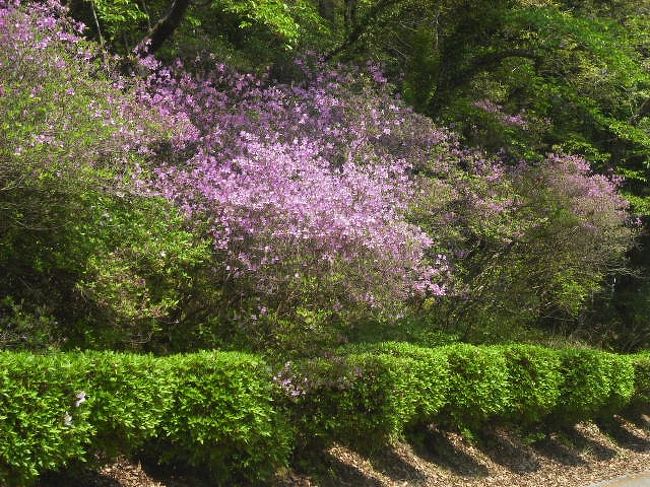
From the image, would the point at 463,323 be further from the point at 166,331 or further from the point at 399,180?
the point at 166,331

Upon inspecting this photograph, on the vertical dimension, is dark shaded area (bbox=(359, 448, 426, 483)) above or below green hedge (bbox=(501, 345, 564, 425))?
below

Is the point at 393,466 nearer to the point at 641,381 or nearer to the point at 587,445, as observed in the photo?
the point at 587,445

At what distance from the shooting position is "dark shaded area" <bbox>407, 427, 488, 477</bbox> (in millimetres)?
11031

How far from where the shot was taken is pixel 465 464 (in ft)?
37.2

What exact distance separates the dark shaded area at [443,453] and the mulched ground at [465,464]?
1 cm

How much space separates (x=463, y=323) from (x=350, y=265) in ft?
23.0

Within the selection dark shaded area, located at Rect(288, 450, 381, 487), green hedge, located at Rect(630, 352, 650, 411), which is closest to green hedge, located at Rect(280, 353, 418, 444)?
dark shaded area, located at Rect(288, 450, 381, 487)

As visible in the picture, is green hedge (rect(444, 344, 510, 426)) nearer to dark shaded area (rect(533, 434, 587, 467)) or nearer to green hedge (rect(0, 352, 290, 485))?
dark shaded area (rect(533, 434, 587, 467))

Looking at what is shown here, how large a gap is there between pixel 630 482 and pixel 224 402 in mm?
8061

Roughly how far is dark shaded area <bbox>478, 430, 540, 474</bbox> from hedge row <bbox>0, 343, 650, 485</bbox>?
0.85 m

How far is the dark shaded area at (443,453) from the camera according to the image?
1103cm

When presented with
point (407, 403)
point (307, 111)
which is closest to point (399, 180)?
point (307, 111)

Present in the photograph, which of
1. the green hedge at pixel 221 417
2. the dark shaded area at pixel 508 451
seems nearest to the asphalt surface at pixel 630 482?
the dark shaded area at pixel 508 451

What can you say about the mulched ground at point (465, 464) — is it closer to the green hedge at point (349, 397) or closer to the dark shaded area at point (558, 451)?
the dark shaded area at point (558, 451)
